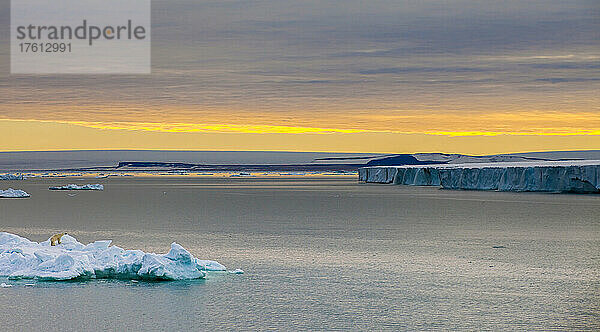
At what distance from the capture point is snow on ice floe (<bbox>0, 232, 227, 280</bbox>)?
29.5 feet

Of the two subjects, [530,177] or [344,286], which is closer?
[344,286]

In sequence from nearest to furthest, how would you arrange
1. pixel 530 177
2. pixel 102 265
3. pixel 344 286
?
pixel 344 286, pixel 102 265, pixel 530 177

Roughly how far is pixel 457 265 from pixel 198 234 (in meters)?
6.41

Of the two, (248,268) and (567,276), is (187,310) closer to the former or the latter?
(248,268)

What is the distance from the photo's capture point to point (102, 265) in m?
9.23

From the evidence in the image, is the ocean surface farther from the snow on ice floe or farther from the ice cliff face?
the ice cliff face

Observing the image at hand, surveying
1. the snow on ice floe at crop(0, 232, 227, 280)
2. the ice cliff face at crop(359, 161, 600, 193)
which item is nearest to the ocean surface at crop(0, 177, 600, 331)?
the snow on ice floe at crop(0, 232, 227, 280)

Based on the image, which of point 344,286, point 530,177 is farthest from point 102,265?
point 530,177

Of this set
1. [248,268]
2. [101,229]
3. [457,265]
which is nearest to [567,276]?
[457,265]

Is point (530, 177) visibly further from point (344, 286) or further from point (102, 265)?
point (102, 265)

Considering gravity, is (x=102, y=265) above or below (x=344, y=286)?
above

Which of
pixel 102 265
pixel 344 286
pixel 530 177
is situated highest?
pixel 530 177

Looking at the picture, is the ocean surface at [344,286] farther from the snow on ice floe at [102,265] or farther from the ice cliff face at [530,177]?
the ice cliff face at [530,177]

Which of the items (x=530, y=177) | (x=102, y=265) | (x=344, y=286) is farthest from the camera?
(x=530, y=177)
